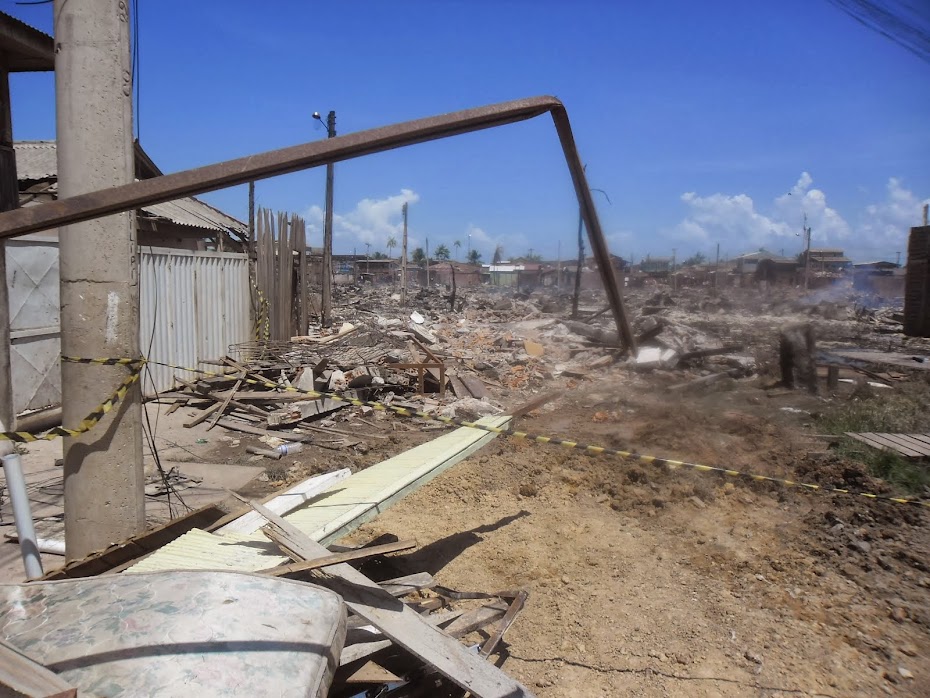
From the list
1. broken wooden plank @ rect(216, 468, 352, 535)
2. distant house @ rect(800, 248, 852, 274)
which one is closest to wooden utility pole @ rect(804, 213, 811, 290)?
distant house @ rect(800, 248, 852, 274)

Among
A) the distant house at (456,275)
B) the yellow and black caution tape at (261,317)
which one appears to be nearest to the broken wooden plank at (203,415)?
the yellow and black caution tape at (261,317)

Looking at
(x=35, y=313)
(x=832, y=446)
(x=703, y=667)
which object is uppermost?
(x=35, y=313)

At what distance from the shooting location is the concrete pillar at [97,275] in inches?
121

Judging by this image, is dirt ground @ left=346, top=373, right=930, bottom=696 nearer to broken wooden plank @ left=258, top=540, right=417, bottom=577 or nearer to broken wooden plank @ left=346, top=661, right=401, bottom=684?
broken wooden plank @ left=346, top=661, right=401, bottom=684

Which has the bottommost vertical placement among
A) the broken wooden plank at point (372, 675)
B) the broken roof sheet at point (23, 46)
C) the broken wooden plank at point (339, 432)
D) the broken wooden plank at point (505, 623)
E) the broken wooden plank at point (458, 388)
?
the broken wooden plank at point (339, 432)

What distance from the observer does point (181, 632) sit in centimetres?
198

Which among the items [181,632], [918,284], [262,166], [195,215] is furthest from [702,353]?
[195,215]

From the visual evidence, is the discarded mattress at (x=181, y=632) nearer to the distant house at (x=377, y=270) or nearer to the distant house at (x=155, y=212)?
the distant house at (x=155, y=212)

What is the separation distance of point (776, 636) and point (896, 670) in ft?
1.83

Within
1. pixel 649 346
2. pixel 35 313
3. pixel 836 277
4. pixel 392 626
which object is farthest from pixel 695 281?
pixel 392 626

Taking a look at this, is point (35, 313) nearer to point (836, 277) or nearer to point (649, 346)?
point (649, 346)

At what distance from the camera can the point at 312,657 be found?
202cm

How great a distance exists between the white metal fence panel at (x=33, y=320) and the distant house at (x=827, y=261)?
34.5 m

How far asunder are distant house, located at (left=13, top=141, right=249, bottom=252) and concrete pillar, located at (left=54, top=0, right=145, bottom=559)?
7026mm
